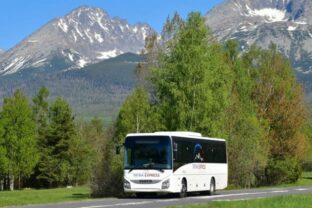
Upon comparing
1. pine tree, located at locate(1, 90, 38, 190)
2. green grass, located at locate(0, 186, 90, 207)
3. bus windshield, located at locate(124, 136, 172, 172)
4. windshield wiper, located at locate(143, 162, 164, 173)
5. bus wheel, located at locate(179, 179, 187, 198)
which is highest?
pine tree, located at locate(1, 90, 38, 190)

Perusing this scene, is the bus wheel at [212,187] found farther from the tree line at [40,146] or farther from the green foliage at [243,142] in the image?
the tree line at [40,146]

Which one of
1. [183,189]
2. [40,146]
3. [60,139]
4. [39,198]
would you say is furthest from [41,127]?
[183,189]

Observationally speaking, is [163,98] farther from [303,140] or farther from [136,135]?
[303,140]

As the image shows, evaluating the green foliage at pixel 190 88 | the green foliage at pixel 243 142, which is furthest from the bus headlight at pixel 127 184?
the green foliage at pixel 243 142

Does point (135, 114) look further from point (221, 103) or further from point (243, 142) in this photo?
point (221, 103)

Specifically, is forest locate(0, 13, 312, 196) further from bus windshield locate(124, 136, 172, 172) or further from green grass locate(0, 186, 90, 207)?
bus windshield locate(124, 136, 172, 172)

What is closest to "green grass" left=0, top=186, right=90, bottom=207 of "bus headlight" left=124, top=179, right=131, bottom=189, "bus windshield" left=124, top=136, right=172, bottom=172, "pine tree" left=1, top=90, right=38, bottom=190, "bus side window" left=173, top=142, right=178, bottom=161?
"bus headlight" left=124, top=179, right=131, bottom=189

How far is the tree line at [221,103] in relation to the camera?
49.3 m

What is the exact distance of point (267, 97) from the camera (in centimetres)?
6812

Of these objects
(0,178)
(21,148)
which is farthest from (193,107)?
(0,178)

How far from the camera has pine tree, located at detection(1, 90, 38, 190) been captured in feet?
270

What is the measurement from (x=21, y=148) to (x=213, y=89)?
37.4 meters

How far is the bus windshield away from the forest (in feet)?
14.3

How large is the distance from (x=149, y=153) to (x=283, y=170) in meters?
31.2
